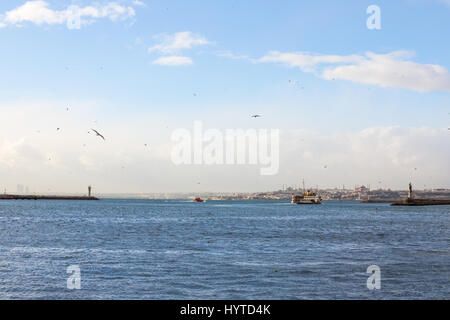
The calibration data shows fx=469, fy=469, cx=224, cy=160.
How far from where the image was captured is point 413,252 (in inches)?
1613
